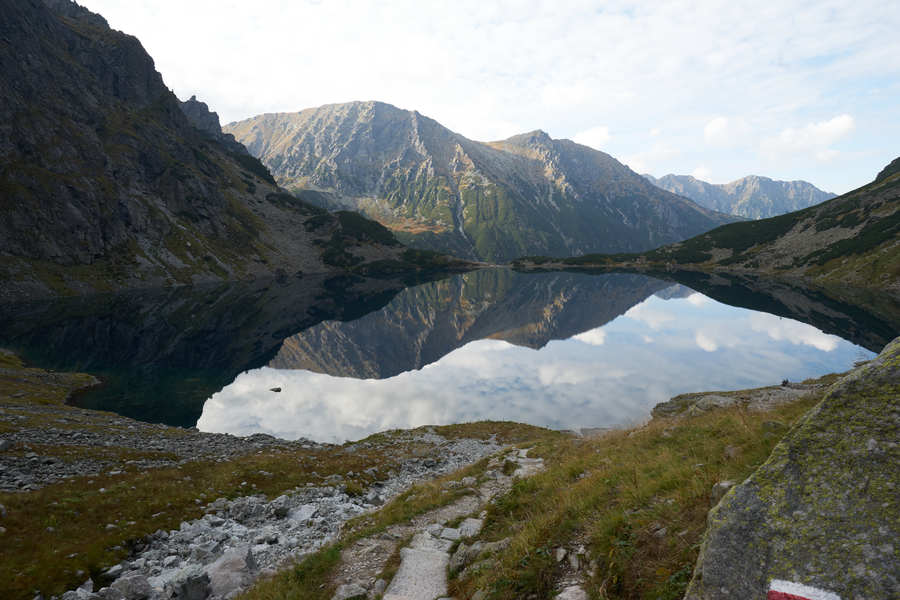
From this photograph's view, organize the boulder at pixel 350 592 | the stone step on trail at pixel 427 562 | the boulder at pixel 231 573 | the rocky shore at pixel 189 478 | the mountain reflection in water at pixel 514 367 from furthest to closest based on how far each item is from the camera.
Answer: the mountain reflection in water at pixel 514 367
the rocky shore at pixel 189 478
the boulder at pixel 231 573
the boulder at pixel 350 592
the stone step on trail at pixel 427 562

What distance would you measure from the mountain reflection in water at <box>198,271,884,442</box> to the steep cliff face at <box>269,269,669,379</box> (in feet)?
1.78

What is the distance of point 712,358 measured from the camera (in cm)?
6444

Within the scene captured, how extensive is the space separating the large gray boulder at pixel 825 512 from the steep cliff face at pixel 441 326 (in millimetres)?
63798

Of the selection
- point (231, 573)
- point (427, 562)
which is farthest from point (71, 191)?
point (427, 562)

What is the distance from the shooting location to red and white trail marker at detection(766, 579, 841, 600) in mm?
3959

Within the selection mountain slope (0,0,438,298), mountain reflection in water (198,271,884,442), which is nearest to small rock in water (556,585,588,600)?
mountain reflection in water (198,271,884,442)

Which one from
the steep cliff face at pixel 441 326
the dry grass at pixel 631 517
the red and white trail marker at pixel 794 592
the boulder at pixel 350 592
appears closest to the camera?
the red and white trail marker at pixel 794 592

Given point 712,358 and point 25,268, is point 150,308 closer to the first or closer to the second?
point 25,268

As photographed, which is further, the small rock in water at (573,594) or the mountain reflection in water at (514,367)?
the mountain reflection in water at (514,367)

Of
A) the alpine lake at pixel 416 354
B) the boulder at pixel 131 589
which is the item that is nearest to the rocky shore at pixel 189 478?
the boulder at pixel 131 589

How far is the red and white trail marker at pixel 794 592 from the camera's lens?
156 inches

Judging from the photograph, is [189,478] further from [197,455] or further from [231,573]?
[231,573]

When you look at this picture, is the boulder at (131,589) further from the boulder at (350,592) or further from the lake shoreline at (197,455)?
the boulder at (350,592)

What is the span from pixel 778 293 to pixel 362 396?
15152cm
